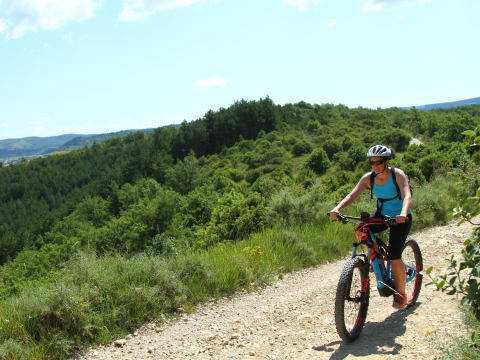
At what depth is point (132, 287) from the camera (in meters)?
5.00

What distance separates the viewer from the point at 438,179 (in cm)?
1162

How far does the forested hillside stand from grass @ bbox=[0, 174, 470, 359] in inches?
0.9

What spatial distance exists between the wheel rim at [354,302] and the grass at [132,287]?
2.11m

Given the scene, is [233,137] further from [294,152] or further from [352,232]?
[352,232]

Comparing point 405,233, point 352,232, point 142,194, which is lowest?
point 142,194

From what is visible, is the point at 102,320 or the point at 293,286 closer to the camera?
the point at 102,320

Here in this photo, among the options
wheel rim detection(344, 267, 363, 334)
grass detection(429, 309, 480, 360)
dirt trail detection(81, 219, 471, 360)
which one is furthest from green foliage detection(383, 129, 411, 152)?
grass detection(429, 309, 480, 360)

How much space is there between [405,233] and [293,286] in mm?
2306

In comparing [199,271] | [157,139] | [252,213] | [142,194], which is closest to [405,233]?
[199,271]

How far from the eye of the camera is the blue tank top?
4215mm

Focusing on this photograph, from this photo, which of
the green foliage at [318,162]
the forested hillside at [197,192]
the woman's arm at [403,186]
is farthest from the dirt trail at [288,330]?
the green foliage at [318,162]

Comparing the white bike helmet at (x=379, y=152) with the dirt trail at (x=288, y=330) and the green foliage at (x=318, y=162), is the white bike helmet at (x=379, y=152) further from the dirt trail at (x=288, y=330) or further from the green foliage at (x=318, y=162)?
the green foliage at (x=318, y=162)

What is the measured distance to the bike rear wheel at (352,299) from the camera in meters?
3.81

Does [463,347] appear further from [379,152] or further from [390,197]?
[379,152]
